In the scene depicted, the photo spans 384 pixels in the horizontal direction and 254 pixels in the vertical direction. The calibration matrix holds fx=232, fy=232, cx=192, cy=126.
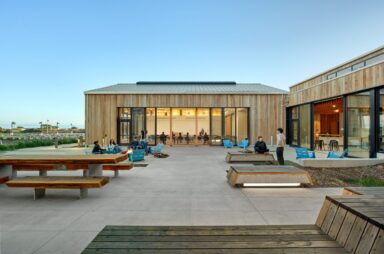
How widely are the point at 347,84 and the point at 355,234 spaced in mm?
14569

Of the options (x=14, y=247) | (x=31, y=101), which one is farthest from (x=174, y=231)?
(x=31, y=101)

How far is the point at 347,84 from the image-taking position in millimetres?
13930

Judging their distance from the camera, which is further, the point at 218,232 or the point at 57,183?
the point at 57,183

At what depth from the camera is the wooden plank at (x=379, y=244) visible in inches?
75.0

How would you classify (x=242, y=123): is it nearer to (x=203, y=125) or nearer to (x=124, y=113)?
(x=203, y=125)

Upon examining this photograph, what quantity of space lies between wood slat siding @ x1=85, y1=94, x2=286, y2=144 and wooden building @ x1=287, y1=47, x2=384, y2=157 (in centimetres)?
174

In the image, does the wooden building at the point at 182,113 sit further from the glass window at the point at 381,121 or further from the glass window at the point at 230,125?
the glass window at the point at 381,121

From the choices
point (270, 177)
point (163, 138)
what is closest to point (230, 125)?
point (163, 138)

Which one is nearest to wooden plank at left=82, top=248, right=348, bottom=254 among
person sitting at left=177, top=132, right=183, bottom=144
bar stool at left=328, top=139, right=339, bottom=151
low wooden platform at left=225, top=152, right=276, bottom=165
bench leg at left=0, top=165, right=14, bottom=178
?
bench leg at left=0, top=165, right=14, bottom=178

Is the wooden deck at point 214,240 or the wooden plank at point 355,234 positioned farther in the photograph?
the wooden deck at point 214,240

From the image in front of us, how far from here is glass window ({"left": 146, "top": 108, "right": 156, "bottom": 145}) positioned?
23.1 m

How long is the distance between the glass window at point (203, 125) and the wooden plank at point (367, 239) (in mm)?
21258

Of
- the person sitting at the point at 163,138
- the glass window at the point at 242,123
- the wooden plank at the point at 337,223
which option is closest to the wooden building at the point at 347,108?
the glass window at the point at 242,123

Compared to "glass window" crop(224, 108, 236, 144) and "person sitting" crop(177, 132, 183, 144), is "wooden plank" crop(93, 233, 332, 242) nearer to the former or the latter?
"glass window" crop(224, 108, 236, 144)
